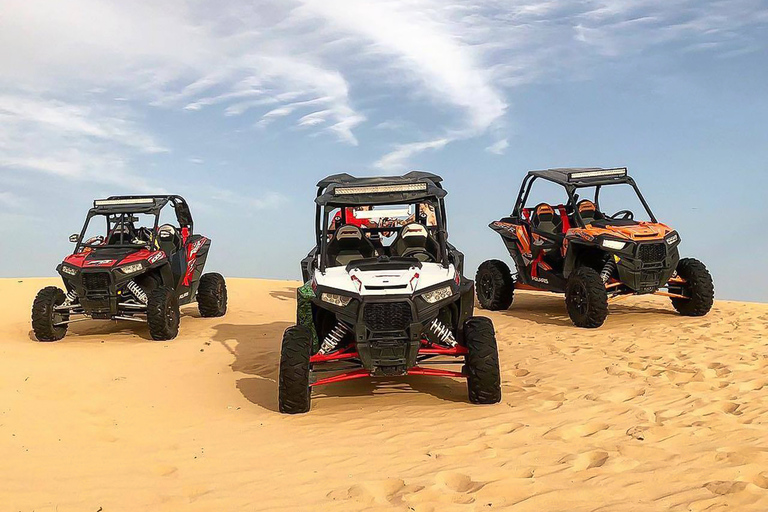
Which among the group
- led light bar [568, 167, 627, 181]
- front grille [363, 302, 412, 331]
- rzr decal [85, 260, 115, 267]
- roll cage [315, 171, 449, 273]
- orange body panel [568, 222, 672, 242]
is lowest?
front grille [363, 302, 412, 331]

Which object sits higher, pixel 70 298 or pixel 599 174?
pixel 599 174

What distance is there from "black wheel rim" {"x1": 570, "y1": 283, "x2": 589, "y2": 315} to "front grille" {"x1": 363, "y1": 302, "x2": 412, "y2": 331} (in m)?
5.73

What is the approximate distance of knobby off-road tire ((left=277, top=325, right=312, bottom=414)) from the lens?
680cm

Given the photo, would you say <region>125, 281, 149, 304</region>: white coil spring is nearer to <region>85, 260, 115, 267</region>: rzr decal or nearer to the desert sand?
<region>85, 260, 115, 267</region>: rzr decal

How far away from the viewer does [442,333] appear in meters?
7.29

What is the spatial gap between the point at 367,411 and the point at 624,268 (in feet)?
21.2

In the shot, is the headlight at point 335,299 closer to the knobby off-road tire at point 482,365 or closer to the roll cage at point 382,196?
the roll cage at point 382,196

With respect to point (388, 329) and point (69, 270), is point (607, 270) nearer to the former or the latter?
point (388, 329)

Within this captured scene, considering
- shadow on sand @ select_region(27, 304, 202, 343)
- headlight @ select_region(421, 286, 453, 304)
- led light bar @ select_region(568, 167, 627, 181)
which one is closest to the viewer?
headlight @ select_region(421, 286, 453, 304)

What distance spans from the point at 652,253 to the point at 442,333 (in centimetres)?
604

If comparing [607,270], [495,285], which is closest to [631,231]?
[607,270]

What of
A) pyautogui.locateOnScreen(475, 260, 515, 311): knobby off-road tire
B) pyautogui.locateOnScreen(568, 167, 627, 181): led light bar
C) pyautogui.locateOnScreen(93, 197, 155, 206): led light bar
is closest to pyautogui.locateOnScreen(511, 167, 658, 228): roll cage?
pyautogui.locateOnScreen(568, 167, 627, 181): led light bar

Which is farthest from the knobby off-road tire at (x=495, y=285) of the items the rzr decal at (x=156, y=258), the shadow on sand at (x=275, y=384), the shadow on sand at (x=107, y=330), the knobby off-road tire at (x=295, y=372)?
the knobby off-road tire at (x=295, y=372)

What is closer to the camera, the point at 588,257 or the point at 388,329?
the point at 388,329
